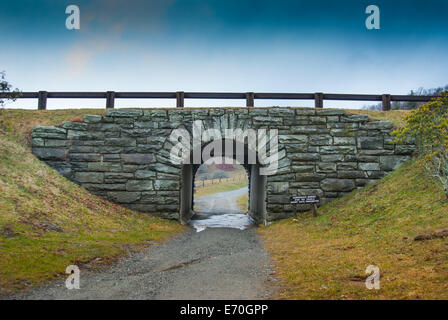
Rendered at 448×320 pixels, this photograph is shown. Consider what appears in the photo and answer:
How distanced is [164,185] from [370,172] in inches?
323

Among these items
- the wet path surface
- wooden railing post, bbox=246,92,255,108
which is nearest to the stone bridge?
wooden railing post, bbox=246,92,255,108

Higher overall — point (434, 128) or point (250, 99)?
point (250, 99)

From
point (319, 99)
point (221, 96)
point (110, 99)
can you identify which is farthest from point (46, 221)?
point (319, 99)

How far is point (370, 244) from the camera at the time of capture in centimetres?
675

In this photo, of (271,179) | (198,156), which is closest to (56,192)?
(198,156)

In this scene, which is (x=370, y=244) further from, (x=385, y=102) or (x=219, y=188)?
(x=219, y=188)

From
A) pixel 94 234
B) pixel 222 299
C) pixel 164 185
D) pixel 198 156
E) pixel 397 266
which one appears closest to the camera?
pixel 222 299

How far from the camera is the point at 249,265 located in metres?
6.43

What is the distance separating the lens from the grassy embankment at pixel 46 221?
18.3 feet

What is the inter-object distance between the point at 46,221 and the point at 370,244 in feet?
25.1

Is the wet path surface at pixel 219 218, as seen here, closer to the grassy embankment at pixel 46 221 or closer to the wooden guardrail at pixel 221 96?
the grassy embankment at pixel 46 221

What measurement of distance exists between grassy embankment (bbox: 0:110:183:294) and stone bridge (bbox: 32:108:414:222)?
75 centimetres

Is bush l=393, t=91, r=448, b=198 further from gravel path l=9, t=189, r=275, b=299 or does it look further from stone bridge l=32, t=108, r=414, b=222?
gravel path l=9, t=189, r=275, b=299
